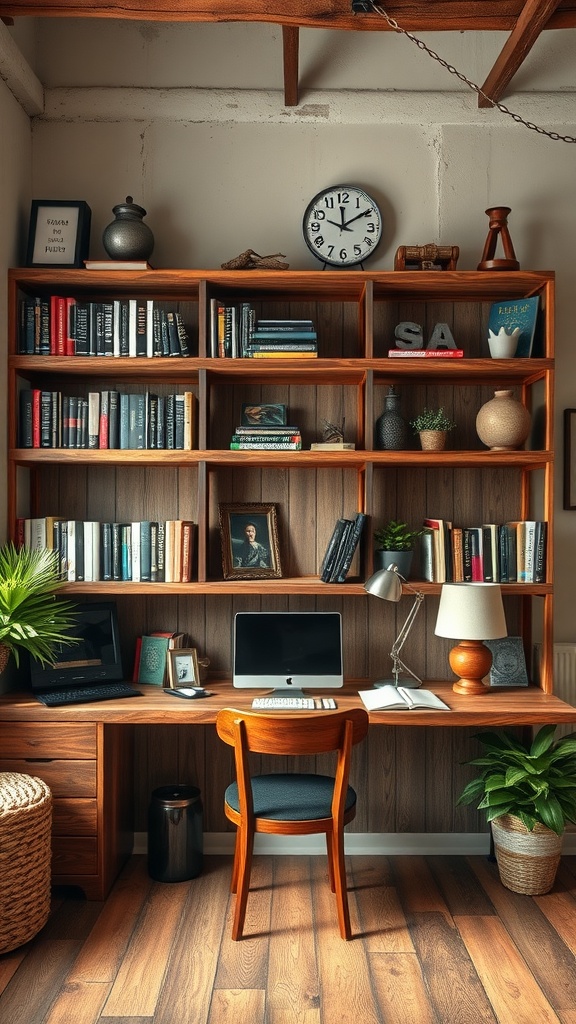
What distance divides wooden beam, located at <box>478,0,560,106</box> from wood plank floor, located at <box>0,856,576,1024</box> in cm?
288

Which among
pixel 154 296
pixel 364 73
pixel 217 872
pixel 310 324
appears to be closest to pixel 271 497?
pixel 310 324

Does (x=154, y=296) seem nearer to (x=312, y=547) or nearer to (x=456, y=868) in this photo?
(x=312, y=547)

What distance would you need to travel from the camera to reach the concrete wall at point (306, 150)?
3521mm

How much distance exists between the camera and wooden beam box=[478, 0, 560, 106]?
2789 mm

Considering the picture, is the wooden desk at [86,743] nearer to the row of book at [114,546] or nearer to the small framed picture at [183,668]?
the small framed picture at [183,668]

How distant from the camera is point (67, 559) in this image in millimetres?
3264

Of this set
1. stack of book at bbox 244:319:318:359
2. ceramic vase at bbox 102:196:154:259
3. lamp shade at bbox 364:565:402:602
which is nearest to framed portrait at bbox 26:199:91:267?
ceramic vase at bbox 102:196:154:259

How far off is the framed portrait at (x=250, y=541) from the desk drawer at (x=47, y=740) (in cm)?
83

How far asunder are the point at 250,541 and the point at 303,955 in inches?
59.7

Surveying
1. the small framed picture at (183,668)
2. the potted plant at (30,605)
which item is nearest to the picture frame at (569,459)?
the small framed picture at (183,668)

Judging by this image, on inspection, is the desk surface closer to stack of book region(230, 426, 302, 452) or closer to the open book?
the open book

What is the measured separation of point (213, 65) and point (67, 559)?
2.16 m

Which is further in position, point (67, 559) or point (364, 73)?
point (364, 73)

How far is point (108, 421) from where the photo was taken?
326 cm
